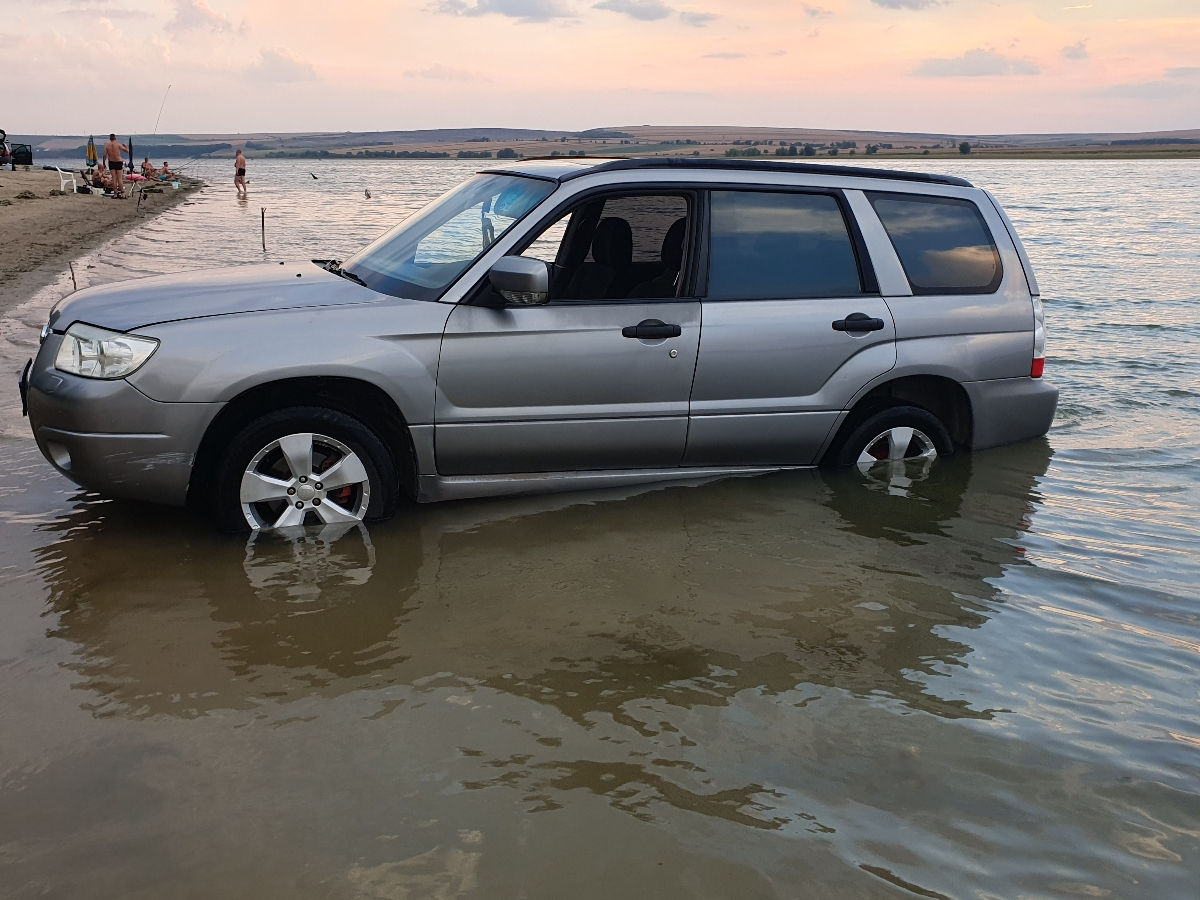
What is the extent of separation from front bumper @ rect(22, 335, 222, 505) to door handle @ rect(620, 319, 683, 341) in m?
1.89

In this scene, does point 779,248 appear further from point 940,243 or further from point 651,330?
point 940,243

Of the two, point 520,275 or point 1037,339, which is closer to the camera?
point 520,275

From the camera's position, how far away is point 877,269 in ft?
19.1

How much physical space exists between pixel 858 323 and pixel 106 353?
359 centimetres

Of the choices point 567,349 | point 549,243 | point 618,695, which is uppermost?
point 549,243

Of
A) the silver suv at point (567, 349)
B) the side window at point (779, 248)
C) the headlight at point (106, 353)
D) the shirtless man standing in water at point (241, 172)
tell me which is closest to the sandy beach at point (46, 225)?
the shirtless man standing in water at point (241, 172)

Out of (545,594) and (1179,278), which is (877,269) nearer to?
(545,594)

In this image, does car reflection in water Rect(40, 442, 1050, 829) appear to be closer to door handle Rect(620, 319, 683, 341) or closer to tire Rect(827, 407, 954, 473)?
tire Rect(827, 407, 954, 473)

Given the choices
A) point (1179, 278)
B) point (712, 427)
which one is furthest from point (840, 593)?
point (1179, 278)

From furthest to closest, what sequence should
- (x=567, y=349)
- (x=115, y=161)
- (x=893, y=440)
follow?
(x=115, y=161) < (x=893, y=440) < (x=567, y=349)

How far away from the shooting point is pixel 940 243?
19.9ft

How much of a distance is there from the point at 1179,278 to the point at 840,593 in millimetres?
16230

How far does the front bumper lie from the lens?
4.56 m

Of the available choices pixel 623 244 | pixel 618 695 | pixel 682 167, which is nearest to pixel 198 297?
pixel 623 244
